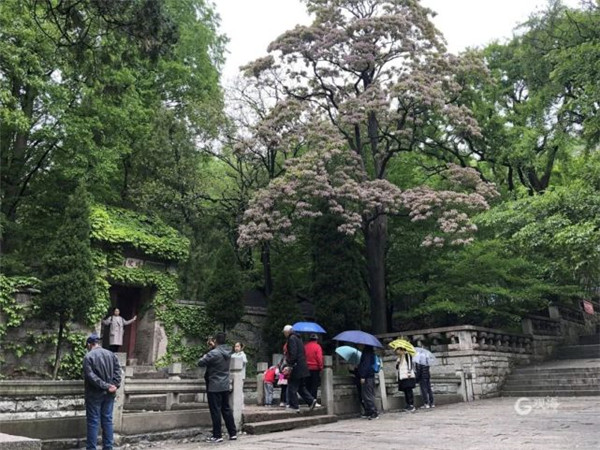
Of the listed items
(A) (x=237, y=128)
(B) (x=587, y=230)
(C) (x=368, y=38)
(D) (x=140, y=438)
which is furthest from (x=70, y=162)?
(B) (x=587, y=230)

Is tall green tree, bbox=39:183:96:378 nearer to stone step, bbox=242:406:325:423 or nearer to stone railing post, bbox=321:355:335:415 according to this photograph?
stone step, bbox=242:406:325:423

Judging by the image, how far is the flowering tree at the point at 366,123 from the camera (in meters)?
16.6

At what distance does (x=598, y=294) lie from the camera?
2675 cm

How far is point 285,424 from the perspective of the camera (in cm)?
961

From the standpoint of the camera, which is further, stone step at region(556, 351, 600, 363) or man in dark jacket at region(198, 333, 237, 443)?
stone step at region(556, 351, 600, 363)

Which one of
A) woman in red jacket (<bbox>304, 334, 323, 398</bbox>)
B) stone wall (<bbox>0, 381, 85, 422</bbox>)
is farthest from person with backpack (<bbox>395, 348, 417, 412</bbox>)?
stone wall (<bbox>0, 381, 85, 422</bbox>)

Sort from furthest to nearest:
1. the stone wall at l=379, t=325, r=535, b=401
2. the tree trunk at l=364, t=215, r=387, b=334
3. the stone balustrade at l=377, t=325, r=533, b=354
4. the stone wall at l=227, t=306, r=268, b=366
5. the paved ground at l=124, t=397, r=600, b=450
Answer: the stone wall at l=227, t=306, r=268, b=366 < the tree trunk at l=364, t=215, r=387, b=334 < the stone balustrade at l=377, t=325, r=533, b=354 < the stone wall at l=379, t=325, r=535, b=401 < the paved ground at l=124, t=397, r=600, b=450

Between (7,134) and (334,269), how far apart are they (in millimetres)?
12302

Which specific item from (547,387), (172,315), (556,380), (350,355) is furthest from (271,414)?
(556,380)
